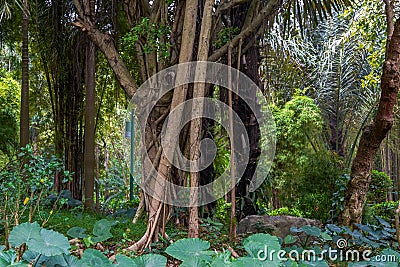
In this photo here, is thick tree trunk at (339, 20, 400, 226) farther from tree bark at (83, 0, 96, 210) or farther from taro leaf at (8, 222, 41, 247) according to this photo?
tree bark at (83, 0, 96, 210)

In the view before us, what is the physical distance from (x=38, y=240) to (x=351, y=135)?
9.56 meters

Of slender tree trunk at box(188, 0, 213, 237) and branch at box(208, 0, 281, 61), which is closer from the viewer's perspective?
slender tree trunk at box(188, 0, 213, 237)

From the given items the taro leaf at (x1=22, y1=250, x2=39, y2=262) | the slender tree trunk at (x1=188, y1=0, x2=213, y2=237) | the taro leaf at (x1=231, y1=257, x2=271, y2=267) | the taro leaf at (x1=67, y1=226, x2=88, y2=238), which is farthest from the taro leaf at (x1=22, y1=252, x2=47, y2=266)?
the slender tree trunk at (x1=188, y1=0, x2=213, y2=237)

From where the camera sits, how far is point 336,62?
319 inches

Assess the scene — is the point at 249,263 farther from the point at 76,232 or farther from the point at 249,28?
the point at 249,28

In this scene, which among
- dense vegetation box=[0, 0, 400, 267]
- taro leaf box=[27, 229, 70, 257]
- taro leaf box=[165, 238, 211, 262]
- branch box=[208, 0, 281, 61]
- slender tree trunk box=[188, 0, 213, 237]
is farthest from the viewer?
branch box=[208, 0, 281, 61]

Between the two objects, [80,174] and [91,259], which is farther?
[80,174]

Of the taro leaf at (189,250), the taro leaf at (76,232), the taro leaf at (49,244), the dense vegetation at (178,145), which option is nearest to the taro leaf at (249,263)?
the dense vegetation at (178,145)

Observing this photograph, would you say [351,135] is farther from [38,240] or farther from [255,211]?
[38,240]

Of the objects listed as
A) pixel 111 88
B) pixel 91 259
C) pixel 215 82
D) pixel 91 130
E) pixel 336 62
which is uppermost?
pixel 336 62

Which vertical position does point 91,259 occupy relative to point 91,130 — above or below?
below

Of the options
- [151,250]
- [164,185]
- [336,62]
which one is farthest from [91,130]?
[336,62]

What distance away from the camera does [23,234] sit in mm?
1365

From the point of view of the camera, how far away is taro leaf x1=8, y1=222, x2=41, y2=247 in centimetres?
133
